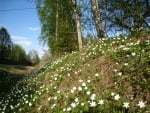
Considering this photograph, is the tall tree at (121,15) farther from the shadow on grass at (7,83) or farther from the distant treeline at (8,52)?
the distant treeline at (8,52)

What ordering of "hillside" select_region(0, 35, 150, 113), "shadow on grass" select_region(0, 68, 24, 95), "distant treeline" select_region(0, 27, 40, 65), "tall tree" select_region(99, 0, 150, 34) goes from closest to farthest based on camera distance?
"hillside" select_region(0, 35, 150, 113) < "tall tree" select_region(99, 0, 150, 34) < "shadow on grass" select_region(0, 68, 24, 95) < "distant treeline" select_region(0, 27, 40, 65)

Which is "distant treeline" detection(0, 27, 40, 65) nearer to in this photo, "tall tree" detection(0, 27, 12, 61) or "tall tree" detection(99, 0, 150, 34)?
"tall tree" detection(0, 27, 12, 61)

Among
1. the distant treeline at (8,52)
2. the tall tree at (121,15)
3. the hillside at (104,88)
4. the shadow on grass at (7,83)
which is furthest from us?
the distant treeline at (8,52)

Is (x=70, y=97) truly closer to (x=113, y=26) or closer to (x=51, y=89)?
(x=51, y=89)

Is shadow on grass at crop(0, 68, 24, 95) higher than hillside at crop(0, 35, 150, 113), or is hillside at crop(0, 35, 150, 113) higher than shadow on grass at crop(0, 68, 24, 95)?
hillside at crop(0, 35, 150, 113)

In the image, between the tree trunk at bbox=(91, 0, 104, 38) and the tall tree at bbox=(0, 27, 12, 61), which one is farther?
the tall tree at bbox=(0, 27, 12, 61)

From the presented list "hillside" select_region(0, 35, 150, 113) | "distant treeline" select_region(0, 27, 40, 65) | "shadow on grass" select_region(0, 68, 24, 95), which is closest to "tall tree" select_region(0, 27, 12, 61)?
"distant treeline" select_region(0, 27, 40, 65)

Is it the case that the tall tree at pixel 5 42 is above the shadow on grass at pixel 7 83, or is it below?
above

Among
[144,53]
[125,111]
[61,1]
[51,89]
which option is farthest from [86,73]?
[61,1]

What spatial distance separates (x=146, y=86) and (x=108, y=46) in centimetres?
549

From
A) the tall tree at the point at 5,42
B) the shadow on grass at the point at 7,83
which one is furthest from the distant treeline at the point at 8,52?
the shadow on grass at the point at 7,83

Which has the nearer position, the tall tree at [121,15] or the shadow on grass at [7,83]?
the tall tree at [121,15]

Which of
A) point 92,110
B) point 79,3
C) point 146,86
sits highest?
point 79,3

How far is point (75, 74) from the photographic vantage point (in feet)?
35.4
